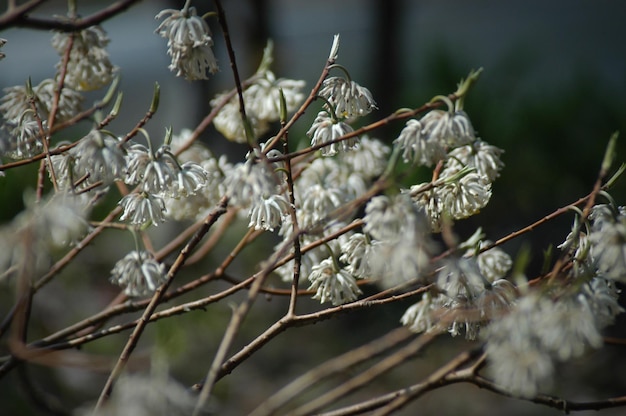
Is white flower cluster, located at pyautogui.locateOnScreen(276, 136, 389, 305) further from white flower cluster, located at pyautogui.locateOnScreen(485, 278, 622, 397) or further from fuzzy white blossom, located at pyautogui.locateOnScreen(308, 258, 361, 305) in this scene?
white flower cluster, located at pyautogui.locateOnScreen(485, 278, 622, 397)

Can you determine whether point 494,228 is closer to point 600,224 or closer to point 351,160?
point 351,160

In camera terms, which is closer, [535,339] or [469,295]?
[535,339]

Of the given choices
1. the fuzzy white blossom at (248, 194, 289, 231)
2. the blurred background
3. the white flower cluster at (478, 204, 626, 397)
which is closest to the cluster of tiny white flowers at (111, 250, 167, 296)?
the fuzzy white blossom at (248, 194, 289, 231)

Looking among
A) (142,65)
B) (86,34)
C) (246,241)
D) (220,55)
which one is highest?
(86,34)

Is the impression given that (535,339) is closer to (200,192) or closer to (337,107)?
(337,107)

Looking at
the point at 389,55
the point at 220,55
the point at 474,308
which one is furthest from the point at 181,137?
the point at 220,55

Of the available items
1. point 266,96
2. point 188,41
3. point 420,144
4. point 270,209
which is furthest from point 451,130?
point 266,96
